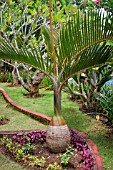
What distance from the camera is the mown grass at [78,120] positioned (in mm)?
3764

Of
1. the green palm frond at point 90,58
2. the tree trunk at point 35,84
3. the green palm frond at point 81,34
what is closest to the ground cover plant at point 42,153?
the green palm frond at point 90,58

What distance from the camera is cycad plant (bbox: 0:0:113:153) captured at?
323 centimetres

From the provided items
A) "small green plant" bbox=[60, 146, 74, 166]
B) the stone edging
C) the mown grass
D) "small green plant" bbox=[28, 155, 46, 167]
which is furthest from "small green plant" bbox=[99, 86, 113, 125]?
"small green plant" bbox=[28, 155, 46, 167]

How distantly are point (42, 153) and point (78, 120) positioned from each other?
1.52 m

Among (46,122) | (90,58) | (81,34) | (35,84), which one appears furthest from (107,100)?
(35,84)

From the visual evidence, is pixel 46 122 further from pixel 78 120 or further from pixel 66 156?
pixel 66 156

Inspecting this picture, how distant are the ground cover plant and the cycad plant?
0.17 metres

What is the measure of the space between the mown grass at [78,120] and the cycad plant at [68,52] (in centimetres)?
60

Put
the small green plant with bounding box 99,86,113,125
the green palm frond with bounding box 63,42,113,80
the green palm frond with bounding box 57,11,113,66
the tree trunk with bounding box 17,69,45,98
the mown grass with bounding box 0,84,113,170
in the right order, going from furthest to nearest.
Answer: the tree trunk with bounding box 17,69,45,98, the small green plant with bounding box 99,86,113,125, the mown grass with bounding box 0,84,113,170, the green palm frond with bounding box 63,42,113,80, the green palm frond with bounding box 57,11,113,66

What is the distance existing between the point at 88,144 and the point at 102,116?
1444 mm

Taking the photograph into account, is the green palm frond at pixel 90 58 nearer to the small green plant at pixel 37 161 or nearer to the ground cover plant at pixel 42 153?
the ground cover plant at pixel 42 153

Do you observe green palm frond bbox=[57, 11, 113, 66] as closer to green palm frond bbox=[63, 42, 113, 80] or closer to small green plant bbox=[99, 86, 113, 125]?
green palm frond bbox=[63, 42, 113, 80]

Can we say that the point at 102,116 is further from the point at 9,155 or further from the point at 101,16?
the point at 101,16

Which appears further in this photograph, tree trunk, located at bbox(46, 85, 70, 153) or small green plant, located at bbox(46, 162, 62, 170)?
tree trunk, located at bbox(46, 85, 70, 153)
